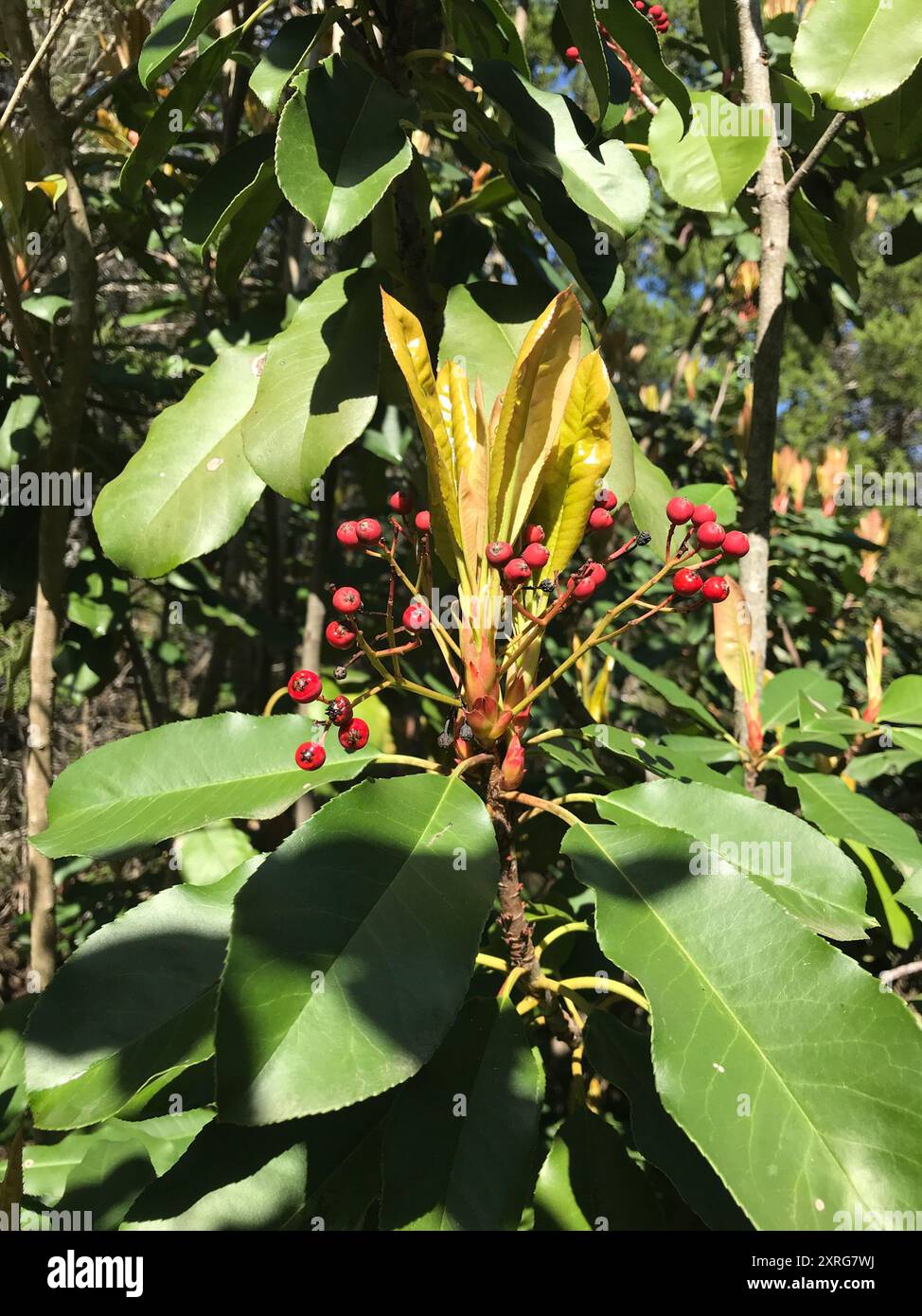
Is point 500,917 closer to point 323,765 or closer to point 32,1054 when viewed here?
point 323,765

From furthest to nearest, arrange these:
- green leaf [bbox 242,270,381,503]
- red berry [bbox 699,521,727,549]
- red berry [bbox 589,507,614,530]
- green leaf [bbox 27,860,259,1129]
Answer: green leaf [bbox 242,270,381,503] → red berry [bbox 589,507,614,530] → red berry [bbox 699,521,727,549] → green leaf [bbox 27,860,259,1129]

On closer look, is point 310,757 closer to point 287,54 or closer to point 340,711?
point 340,711

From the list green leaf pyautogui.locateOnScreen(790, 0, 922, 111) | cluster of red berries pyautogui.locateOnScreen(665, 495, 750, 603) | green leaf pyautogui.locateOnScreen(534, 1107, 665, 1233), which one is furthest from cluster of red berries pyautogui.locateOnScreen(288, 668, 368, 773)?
green leaf pyautogui.locateOnScreen(790, 0, 922, 111)

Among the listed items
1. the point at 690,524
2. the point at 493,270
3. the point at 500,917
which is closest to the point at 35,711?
the point at 500,917

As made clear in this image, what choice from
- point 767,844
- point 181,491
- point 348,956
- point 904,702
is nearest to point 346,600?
point 348,956

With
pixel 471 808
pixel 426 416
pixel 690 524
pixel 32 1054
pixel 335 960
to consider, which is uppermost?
pixel 426 416

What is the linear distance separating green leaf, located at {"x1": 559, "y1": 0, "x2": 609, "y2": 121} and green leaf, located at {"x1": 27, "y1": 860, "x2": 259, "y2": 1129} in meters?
1.27

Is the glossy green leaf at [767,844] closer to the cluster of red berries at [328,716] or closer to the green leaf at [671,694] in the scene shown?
the cluster of red berries at [328,716]

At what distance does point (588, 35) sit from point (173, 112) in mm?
610

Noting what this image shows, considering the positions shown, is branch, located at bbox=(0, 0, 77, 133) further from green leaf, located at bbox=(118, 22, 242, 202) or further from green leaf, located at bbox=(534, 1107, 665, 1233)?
green leaf, located at bbox=(534, 1107, 665, 1233)

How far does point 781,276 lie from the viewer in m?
1.71

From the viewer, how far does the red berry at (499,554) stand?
106cm

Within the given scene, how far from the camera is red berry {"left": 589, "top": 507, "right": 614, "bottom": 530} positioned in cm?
122
